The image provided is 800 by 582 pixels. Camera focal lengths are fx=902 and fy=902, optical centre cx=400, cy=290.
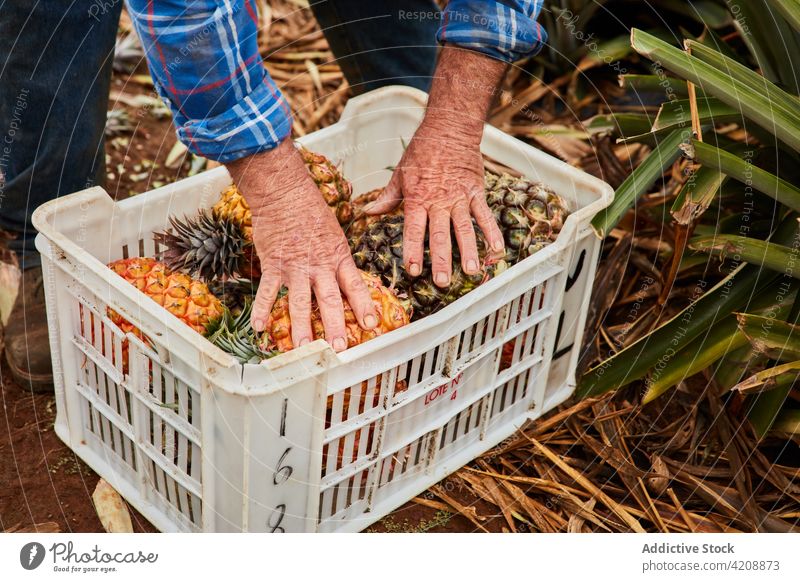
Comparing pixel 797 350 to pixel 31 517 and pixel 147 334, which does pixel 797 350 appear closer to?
pixel 147 334

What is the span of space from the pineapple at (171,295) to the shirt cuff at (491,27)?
550mm

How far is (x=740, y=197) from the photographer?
68.4 inches

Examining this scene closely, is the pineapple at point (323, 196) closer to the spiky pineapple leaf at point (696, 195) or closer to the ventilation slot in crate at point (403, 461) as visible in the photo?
the ventilation slot in crate at point (403, 461)

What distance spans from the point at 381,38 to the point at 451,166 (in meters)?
0.64

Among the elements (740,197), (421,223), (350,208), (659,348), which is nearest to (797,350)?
(659,348)

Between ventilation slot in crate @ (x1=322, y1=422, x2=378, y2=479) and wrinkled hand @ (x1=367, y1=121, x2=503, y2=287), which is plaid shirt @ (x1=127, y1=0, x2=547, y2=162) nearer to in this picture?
wrinkled hand @ (x1=367, y1=121, x2=503, y2=287)

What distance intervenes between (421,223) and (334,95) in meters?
1.18

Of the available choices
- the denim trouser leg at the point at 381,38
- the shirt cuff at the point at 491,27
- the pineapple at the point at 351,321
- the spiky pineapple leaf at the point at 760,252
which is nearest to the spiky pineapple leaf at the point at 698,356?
the spiky pineapple leaf at the point at 760,252

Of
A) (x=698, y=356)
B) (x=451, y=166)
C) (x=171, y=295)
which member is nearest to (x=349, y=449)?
(x=171, y=295)

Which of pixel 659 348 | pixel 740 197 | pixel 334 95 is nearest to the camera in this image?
pixel 659 348

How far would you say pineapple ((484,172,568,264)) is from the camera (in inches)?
59.5

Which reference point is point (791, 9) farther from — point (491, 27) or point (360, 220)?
point (360, 220)

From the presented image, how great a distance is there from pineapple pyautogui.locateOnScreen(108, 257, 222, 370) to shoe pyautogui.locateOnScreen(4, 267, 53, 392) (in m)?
0.40
